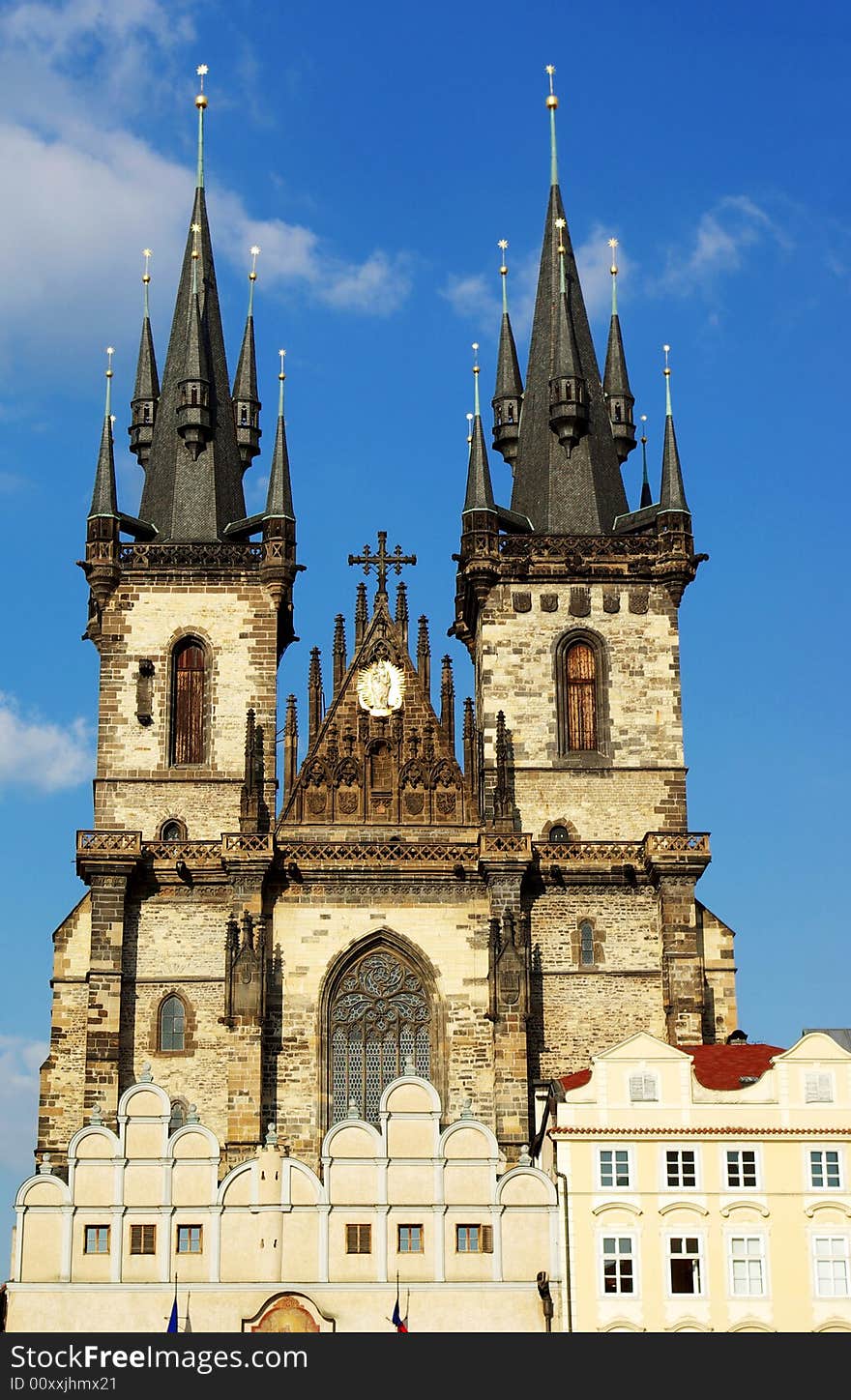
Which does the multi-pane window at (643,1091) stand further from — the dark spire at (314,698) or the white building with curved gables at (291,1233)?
the dark spire at (314,698)

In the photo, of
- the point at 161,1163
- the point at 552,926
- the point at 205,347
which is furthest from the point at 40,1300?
the point at 205,347

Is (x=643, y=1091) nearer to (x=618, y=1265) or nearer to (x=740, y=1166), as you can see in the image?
(x=740, y=1166)

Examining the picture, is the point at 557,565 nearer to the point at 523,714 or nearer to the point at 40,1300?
the point at 523,714

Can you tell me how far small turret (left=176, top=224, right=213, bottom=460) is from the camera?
5916cm

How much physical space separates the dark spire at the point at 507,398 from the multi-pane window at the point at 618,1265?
24.4 metres

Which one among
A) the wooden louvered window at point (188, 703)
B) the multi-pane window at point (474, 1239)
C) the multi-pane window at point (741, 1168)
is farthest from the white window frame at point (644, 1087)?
the wooden louvered window at point (188, 703)

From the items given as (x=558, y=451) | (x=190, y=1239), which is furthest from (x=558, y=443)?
(x=190, y=1239)

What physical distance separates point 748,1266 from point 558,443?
23.8 m

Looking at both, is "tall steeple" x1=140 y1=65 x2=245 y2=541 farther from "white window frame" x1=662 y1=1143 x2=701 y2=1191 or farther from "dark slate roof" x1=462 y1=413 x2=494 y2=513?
"white window frame" x1=662 y1=1143 x2=701 y2=1191

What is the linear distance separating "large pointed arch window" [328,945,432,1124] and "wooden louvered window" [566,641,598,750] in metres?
6.65

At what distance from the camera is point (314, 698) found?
55.4 metres

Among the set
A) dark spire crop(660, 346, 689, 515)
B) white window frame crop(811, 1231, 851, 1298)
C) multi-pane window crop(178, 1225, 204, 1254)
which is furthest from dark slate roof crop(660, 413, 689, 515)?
multi-pane window crop(178, 1225, 204, 1254)

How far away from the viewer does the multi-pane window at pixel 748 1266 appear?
135 ft

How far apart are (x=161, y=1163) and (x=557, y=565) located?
1939 cm
